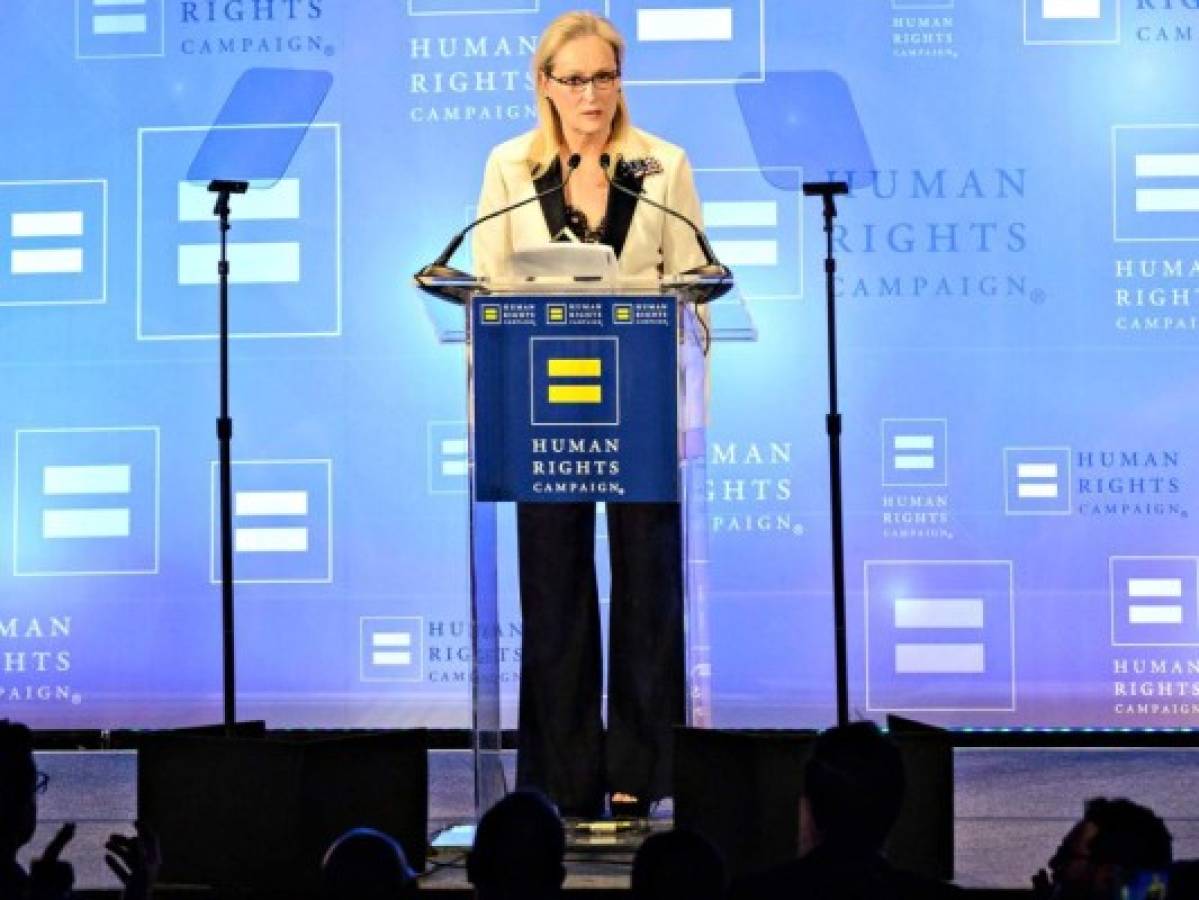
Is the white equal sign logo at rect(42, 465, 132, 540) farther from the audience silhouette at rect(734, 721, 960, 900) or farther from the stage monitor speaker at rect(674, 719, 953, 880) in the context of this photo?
the audience silhouette at rect(734, 721, 960, 900)

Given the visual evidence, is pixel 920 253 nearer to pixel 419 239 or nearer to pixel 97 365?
pixel 419 239

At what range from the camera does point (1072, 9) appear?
6.92m

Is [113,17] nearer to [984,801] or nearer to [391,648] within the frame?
[391,648]

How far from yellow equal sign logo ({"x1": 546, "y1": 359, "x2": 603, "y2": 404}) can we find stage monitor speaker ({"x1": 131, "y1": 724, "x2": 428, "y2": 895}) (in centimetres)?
77

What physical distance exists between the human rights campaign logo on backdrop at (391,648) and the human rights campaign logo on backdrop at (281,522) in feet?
0.77

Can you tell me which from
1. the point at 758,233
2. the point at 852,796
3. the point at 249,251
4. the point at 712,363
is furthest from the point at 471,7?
the point at 852,796

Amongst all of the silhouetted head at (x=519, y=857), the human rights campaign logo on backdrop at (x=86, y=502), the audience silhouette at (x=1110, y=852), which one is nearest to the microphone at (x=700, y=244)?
the audience silhouette at (x=1110, y=852)

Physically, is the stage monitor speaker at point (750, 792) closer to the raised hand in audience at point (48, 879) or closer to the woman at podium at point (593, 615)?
the woman at podium at point (593, 615)

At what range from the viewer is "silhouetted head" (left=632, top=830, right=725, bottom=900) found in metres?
2.69

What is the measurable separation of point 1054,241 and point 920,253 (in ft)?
1.45

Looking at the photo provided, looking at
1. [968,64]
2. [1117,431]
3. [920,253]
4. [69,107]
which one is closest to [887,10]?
[968,64]

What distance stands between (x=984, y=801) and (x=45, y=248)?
12.1ft

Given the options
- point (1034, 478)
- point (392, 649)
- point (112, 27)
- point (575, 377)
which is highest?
point (112, 27)

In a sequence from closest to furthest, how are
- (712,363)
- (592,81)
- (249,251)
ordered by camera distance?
(592,81)
(712,363)
(249,251)
